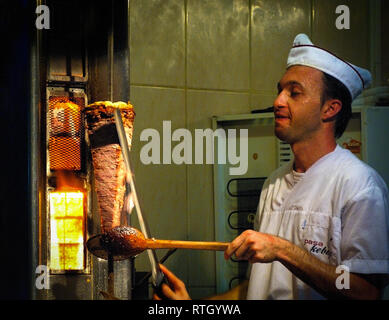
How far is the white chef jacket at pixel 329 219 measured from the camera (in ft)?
5.07

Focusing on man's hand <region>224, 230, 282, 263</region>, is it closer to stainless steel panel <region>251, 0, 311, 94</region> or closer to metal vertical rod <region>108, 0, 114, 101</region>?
metal vertical rod <region>108, 0, 114, 101</region>

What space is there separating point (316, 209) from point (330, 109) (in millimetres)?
390

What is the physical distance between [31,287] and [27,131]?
515 mm

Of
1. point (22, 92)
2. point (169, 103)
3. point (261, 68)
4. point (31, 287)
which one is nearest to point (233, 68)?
point (261, 68)

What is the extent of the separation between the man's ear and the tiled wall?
1427 mm

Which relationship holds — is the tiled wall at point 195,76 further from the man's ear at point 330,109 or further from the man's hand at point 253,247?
the man's hand at point 253,247

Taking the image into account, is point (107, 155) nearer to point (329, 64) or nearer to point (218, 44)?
point (329, 64)

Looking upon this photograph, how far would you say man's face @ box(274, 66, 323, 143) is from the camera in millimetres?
1790

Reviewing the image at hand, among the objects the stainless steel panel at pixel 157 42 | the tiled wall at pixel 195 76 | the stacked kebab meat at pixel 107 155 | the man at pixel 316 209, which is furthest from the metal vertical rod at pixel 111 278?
the stainless steel panel at pixel 157 42

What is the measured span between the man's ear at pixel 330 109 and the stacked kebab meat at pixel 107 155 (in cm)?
70

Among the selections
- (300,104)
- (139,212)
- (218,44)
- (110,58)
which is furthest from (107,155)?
(218,44)

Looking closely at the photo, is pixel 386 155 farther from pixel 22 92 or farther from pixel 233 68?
pixel 22 92

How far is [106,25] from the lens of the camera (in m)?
1.79

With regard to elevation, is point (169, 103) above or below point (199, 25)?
below
